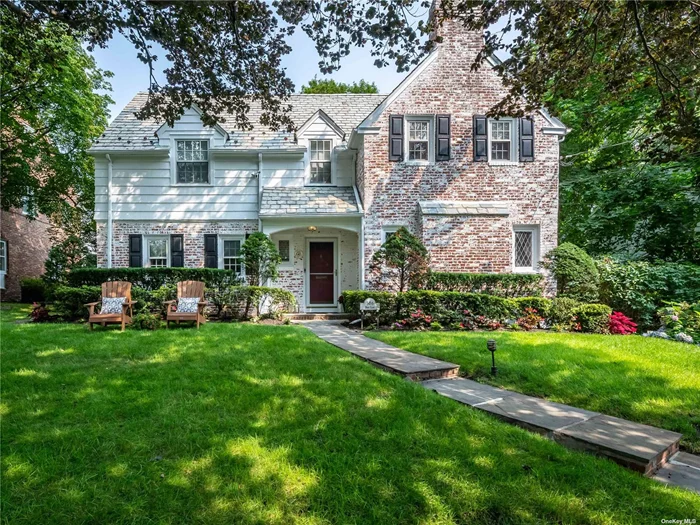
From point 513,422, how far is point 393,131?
376 inches

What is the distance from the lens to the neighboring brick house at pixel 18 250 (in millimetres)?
15516

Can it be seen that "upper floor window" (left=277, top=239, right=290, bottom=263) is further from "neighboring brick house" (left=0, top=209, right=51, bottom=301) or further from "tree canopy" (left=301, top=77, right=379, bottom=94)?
"tree canopy" (left=301, top=77, right=379, bottom=94)

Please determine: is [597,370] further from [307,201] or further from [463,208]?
[307,201]

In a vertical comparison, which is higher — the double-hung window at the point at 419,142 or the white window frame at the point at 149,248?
the double-hung window at the point at 419,142

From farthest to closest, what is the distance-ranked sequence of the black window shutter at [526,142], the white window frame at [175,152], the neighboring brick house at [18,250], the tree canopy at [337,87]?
the tree canopy at [337,87]
the neighboring brick house at [18,250]
the white window frame at [175,152]
the black window shutter at [526,142]

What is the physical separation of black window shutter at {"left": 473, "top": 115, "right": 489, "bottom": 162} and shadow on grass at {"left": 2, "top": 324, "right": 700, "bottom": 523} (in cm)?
916

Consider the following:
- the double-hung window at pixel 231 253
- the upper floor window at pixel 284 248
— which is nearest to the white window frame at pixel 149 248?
the double-hung window at pixel 231 253

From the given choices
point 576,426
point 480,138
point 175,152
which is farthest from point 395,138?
point 576,426

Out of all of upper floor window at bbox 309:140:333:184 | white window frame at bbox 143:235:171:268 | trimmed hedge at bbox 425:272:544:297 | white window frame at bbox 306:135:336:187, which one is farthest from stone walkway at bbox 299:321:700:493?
white window frame at bbox 143:235:171:268

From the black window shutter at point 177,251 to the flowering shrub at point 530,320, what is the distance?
1032cm

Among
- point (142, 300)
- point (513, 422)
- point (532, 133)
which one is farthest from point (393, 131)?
point (513, 422)

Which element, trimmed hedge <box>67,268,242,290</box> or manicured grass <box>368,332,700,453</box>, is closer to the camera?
manicured grass <box>368,332,700,453</box>

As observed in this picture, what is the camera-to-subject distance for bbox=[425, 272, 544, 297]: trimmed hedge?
10.1 m

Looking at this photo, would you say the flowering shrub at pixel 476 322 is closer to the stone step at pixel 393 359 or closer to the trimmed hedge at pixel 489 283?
the trimmed hedge at pixel 489 283
